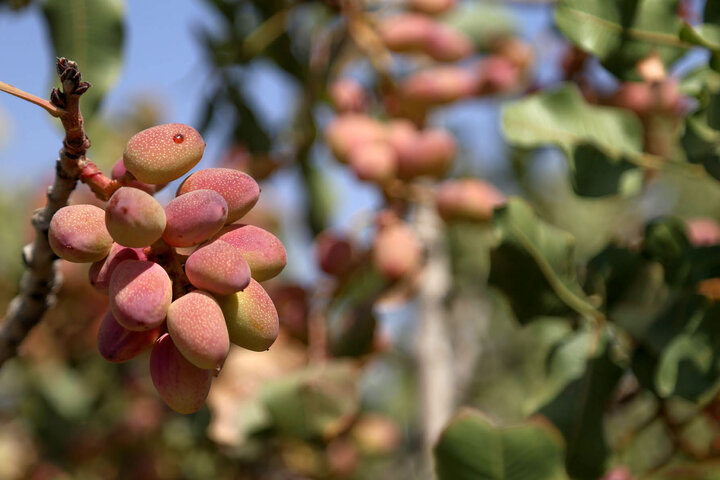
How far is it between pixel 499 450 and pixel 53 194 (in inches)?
13.8

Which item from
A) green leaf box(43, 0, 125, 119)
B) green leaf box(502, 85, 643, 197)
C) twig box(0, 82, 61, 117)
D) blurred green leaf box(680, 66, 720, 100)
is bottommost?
green leaf box(502, 85, 643, 197)

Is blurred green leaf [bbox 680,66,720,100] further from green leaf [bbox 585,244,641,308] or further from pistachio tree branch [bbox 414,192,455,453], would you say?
pistachio tree branch [bbox 414,192,455,453]

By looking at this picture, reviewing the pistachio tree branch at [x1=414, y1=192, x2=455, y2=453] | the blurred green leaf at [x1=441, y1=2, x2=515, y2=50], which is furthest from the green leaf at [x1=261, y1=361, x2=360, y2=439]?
the blurred green leaf at [x1=441, y1=2, x2=515, y2=50]

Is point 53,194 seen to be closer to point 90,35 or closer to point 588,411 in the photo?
point 90,35

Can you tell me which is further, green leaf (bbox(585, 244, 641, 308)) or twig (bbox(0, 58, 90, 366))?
green leaf (bbox(585, 244, 641, 308))

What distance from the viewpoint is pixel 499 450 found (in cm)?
54

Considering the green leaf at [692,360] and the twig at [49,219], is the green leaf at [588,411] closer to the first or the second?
the green leaf at [692,360]

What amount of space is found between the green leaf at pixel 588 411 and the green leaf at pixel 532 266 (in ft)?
0.15

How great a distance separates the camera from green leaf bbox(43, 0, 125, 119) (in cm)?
69

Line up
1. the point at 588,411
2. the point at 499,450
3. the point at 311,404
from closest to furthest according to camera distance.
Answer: the point at 499,450
the point at 588,411
the point at 311,404

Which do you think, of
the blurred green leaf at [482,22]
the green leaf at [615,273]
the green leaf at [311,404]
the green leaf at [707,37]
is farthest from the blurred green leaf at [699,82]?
the blurred green leaf at [482,22]

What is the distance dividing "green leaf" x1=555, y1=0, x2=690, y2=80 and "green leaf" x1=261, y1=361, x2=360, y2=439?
1.40 ft

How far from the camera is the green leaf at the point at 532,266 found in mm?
637

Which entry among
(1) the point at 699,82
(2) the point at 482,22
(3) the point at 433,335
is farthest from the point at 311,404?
(2) the point at 482,22
